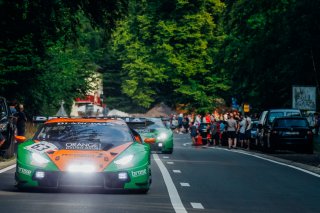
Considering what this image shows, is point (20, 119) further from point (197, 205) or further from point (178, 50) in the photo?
point (178, 50)

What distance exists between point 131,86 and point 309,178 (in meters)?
69.2

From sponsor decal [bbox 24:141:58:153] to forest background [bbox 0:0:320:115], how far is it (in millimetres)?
8923

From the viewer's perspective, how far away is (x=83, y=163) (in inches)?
669

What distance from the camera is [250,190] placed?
1934 centimetres

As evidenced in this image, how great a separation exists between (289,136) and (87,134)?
989 inches

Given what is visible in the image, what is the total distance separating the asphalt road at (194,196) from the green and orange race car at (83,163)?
208mm

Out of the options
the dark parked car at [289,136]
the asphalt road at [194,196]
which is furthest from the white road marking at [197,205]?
the dark parked car at [289,136]

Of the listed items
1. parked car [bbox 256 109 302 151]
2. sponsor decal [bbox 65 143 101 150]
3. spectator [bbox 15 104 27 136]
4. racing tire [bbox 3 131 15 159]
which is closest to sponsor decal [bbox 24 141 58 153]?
sponsor decal [bbox 65 143 101 150]

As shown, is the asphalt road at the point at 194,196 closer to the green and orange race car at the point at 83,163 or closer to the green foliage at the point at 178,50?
the green and orange race car at the point at 83,163

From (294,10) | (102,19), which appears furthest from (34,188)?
(294,10)

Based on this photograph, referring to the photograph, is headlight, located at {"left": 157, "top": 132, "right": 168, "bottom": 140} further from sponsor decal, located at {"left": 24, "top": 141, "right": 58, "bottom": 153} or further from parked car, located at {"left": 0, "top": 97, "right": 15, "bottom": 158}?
sponsor decal, located at {"left": 24, "top": 141, "right": 58, "bottom": 153}

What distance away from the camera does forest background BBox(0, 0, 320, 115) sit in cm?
2772

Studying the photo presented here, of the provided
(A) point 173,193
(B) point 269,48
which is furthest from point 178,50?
(A) point 173,193

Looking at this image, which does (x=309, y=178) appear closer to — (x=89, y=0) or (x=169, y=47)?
(x=89, y=0)
